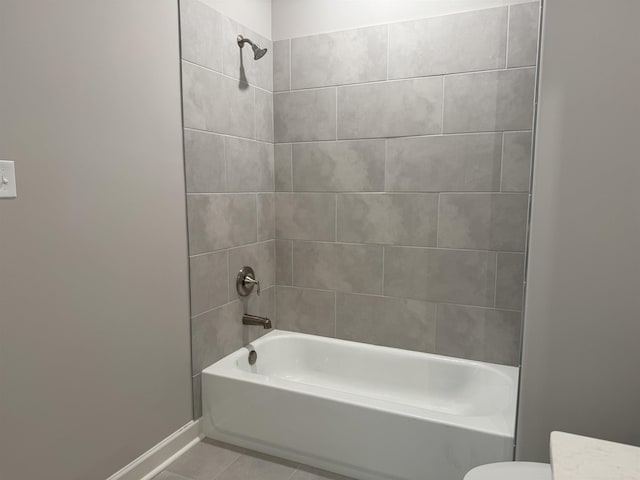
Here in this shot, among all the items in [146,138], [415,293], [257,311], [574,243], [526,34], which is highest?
[526,34]

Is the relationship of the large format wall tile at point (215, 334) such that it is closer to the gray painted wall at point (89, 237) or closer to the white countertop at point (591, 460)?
the gray painted wall at point (89, 237)

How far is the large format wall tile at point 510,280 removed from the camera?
2.19m

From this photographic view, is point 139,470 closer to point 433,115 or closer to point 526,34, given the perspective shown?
point 433,115

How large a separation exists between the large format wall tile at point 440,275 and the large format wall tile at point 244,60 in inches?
50.4

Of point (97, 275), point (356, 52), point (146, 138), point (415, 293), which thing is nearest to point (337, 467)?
point (415, 293)

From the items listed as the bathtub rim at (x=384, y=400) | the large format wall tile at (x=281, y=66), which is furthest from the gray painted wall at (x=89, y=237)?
the large format wall tile at (x=281, y=66)

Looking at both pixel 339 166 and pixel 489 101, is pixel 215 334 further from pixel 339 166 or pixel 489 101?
pixel 489 101

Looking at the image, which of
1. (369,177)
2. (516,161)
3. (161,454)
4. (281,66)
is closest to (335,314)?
(369,177)

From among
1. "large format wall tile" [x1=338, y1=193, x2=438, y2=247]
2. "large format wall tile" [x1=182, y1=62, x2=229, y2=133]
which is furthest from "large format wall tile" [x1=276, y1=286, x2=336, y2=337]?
"large format wall tile" [x1=182, y1=62, x2=229, y2=133]

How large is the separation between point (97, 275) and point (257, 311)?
1.16 meters

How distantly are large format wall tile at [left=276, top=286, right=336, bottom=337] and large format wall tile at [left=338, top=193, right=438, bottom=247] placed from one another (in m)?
0.43

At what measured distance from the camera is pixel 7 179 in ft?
4.30

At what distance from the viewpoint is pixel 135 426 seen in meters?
1.85

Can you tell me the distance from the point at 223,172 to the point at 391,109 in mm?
999
